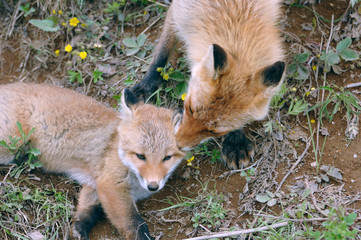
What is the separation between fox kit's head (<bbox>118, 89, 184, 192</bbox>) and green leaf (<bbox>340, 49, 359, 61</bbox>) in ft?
7.31

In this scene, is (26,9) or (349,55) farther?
(26,9)

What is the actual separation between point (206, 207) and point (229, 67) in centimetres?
152

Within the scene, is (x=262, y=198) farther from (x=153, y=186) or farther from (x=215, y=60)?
(x=215, y=60)

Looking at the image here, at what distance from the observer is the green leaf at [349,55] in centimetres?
467

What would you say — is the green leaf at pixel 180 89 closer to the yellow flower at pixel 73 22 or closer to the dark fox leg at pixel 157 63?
the dark fox leg at pixel 157 63

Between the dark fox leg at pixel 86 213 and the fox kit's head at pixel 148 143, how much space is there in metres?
0.59

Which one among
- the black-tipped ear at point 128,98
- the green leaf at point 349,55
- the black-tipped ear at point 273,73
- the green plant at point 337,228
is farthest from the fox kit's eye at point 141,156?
the green leaf at point 349,55

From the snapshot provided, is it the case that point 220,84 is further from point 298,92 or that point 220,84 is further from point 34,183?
point 34,183

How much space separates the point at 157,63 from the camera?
209 inches

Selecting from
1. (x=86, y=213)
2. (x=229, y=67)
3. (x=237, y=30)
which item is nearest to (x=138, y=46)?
(x=237, y=30)

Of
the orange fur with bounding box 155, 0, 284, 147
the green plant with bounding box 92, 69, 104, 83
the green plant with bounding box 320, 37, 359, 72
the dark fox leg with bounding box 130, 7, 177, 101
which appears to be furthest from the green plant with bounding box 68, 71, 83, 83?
the green plant with bounding box 320, 37, 359, 72

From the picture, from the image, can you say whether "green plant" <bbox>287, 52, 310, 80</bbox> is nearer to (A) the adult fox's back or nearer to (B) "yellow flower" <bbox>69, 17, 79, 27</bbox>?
(A) the adult fox's back

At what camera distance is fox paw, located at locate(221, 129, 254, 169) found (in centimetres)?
454

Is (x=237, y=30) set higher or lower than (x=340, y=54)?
higher
